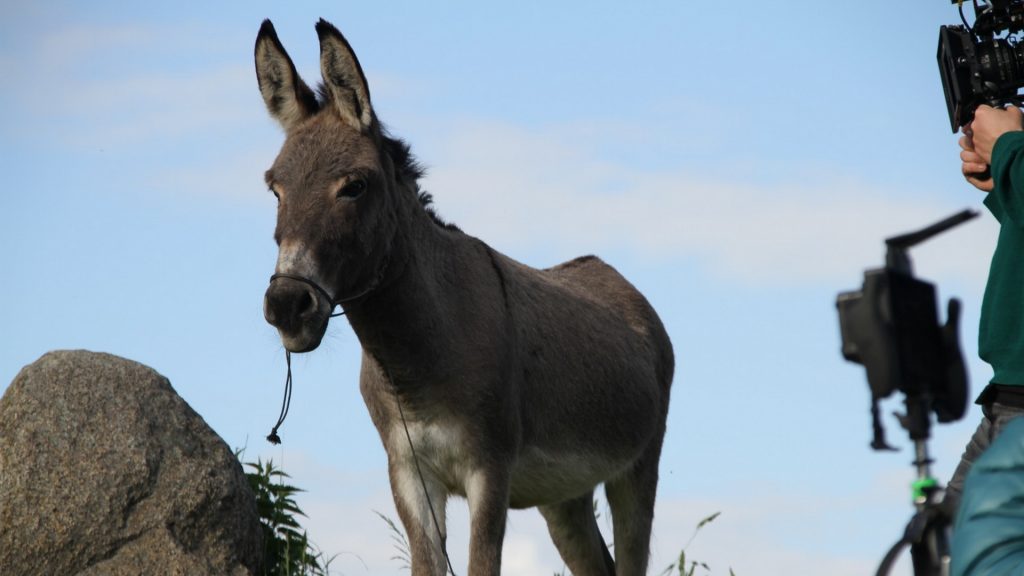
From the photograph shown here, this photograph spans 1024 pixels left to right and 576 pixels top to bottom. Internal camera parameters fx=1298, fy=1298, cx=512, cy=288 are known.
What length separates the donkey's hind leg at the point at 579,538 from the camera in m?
7.89

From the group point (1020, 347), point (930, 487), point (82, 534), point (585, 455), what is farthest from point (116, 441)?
point (930, 487)

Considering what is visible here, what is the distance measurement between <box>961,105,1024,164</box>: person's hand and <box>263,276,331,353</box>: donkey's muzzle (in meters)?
2.81

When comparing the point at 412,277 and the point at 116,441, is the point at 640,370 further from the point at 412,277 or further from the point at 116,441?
the point at 116,441

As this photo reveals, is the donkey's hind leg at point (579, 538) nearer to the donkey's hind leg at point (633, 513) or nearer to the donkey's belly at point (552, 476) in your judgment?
the donkey's hind leg at point (633, 513)

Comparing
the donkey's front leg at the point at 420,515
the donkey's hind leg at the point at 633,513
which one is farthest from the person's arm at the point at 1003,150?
the donkey's hind leg at the point at 633,513

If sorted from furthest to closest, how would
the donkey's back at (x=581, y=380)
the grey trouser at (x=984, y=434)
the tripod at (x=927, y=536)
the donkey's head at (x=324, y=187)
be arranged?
the donkey's back at (x=581, y=380)
the donkey's head at (x=324, y=187)
the grey trouser at (x=984, y=434)
the tripod at (x=927, y=536)

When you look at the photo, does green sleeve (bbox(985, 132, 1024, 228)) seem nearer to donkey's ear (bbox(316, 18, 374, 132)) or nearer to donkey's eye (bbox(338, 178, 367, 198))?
donkey's eye (bbox(338, 178, 367, 198))

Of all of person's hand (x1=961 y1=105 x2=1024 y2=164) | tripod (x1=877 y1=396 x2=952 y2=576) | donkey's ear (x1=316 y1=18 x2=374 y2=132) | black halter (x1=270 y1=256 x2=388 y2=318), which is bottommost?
tripod (x1=877 y1=396 x2=952 y2=576)

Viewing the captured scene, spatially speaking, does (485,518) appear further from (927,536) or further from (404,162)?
(927,536)

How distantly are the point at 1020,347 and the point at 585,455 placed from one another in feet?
11.3

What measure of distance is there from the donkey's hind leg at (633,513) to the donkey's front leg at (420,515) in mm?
2001

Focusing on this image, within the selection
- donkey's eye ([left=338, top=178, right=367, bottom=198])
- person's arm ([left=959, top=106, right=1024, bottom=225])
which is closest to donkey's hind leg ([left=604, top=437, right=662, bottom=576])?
donkey's eye ([left=338, top=178, right=367, bottom=198])

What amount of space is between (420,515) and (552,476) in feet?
3.04

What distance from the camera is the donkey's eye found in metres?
5.72
